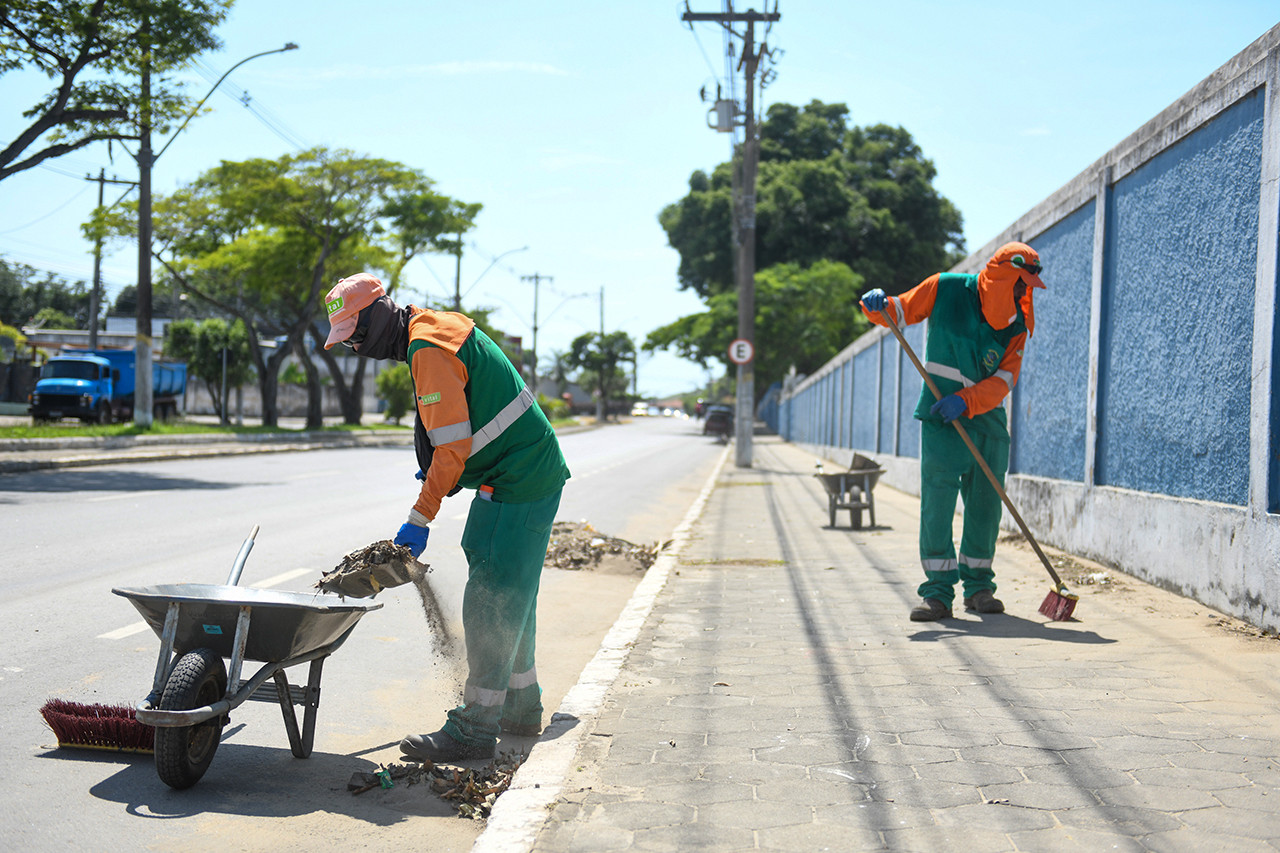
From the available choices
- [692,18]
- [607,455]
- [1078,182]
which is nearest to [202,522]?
[1078,182]

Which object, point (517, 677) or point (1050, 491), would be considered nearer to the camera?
point (517, 677)

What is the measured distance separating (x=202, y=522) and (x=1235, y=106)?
30.2 feet

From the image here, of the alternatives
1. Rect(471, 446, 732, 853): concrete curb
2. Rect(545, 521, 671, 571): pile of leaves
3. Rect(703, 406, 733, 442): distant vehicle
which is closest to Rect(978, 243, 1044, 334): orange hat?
Rect(471, 446, 732, 853): concrete curb

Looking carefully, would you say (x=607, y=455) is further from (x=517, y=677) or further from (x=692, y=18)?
(x=517, y=677)

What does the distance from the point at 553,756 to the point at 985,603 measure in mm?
3391

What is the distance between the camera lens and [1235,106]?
590 centimetres

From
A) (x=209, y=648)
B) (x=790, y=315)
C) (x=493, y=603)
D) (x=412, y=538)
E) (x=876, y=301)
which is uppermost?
(x=790, y=315)

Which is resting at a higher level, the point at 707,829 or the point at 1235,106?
the point at 1235,106

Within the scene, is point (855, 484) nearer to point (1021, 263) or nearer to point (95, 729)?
point (1021, 263)

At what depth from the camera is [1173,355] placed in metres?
6.53

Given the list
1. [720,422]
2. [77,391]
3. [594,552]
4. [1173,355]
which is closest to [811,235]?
[720,422]

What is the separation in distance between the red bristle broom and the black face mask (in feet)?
5.18

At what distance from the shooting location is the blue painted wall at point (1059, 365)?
841 cm

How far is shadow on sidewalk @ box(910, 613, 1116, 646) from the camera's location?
527 cm
